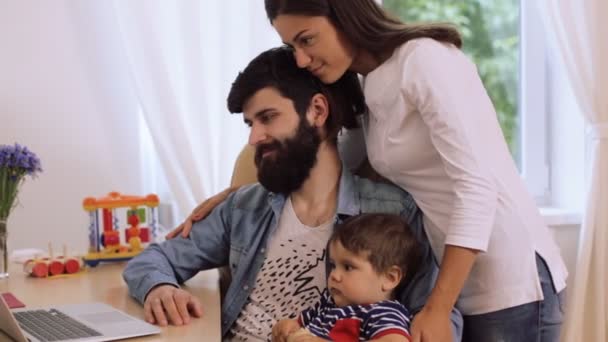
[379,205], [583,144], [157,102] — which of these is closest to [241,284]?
[379,205]

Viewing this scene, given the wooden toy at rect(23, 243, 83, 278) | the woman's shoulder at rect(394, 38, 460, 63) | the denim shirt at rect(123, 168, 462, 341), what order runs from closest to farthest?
the woman's shoulder at rect(394, 38, 460, 63), the denim shirt at rect(123, 168, 462, 341), the wooden toy at rect(23, 243, 83, 278)

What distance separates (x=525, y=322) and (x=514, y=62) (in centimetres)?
160

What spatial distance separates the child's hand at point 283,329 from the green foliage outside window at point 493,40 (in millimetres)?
1657

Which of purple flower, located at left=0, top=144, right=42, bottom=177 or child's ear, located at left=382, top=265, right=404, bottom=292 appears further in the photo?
purple flower, located at left=0, top=144, right=42, bottom=177

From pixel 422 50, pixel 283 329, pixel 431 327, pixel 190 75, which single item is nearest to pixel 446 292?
pixel 431 327

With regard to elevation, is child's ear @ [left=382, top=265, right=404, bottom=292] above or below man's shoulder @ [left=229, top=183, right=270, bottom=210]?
below

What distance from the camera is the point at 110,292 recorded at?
5.80 feet

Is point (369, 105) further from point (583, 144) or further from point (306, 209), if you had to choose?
point (583, 144)

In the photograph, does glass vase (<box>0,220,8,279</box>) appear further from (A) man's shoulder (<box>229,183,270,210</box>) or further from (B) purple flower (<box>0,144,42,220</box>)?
(A) man's shoulder (<box>229,183,270,210</box>)

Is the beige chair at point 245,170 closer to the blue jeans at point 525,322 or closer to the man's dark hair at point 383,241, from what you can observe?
the man's dark hair at point 383,241

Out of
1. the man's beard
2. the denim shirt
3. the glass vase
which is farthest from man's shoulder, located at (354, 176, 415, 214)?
the glass vase

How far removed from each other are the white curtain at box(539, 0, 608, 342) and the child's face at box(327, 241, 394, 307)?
4.50 ft

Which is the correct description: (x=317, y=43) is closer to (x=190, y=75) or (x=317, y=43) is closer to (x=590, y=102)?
(x=190, y=75)

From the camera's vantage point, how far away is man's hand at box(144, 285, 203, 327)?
1.50 m
